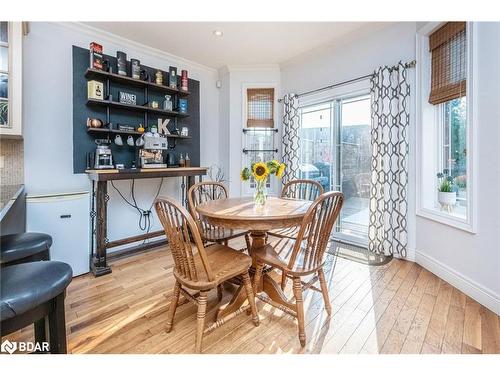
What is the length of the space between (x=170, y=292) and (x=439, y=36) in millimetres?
3500

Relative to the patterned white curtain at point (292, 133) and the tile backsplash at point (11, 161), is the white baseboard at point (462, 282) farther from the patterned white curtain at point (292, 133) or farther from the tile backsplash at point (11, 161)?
the tile backsplash at point (11, 161)

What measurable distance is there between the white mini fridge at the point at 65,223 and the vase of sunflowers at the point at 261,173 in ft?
5.64

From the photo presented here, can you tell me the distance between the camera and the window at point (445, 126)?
7.23 feet

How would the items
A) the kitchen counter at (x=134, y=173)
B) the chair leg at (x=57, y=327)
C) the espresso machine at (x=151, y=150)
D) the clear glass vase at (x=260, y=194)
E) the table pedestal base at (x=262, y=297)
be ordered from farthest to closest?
the espresso machine at (x=151, y=150) < the kitchen counter at (x=134, y=173) < the clear glass vase at (x=260, y=194) < the table pedestal base at (x=262, y=297) < the chair leg at (x=57, y=327)

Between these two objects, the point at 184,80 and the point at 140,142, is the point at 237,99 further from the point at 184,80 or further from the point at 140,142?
the point at 140,142

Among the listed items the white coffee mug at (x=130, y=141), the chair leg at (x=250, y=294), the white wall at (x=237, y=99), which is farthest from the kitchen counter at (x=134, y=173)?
the chair leg at (x=250, y=294)

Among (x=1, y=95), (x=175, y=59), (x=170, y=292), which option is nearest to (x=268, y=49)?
(x=175, y=59)

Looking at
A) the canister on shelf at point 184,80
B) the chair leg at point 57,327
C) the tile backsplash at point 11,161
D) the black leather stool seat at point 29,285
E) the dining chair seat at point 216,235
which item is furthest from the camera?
the canister on shelf at point 184,80

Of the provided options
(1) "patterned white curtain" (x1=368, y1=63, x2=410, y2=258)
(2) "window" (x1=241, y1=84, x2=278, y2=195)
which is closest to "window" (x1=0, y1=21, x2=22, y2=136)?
(2) "window" (x1=241, y1=84, x2=278, y2=195)

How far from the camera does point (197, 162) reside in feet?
13.2

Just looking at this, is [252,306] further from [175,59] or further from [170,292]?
[175,59]

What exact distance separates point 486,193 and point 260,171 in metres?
1.79

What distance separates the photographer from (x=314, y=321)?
1.74m
